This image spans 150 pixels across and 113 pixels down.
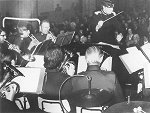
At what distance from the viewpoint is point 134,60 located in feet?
7.79

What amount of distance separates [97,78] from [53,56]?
15.0 inches

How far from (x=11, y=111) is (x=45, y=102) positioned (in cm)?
29

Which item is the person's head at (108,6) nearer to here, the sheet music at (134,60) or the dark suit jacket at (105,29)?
the dark suit jacket at (105,29)

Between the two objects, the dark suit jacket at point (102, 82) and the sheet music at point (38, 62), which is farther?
the sheet music at point (38, 62)

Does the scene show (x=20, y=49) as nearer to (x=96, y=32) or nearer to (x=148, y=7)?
(x=96, y=32)

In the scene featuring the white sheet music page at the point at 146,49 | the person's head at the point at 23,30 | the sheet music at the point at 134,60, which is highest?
the person's head at the point at 23,30

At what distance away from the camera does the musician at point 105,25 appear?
238 centimetres

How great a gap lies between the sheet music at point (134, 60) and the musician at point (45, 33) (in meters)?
0.56

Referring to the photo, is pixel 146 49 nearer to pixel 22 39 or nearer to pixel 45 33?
pixel 45 33

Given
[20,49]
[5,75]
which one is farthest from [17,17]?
[5,75]

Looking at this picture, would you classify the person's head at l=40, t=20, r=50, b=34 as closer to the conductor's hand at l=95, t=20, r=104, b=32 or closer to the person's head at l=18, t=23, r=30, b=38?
the person's head at l=18, t=23, r=30, b=38

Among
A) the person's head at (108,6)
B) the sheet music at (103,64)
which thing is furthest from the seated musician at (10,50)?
the person's head at (108,6)

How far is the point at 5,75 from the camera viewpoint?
2.51 metres

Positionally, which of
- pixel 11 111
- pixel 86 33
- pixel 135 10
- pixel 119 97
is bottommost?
pixel 11 111
